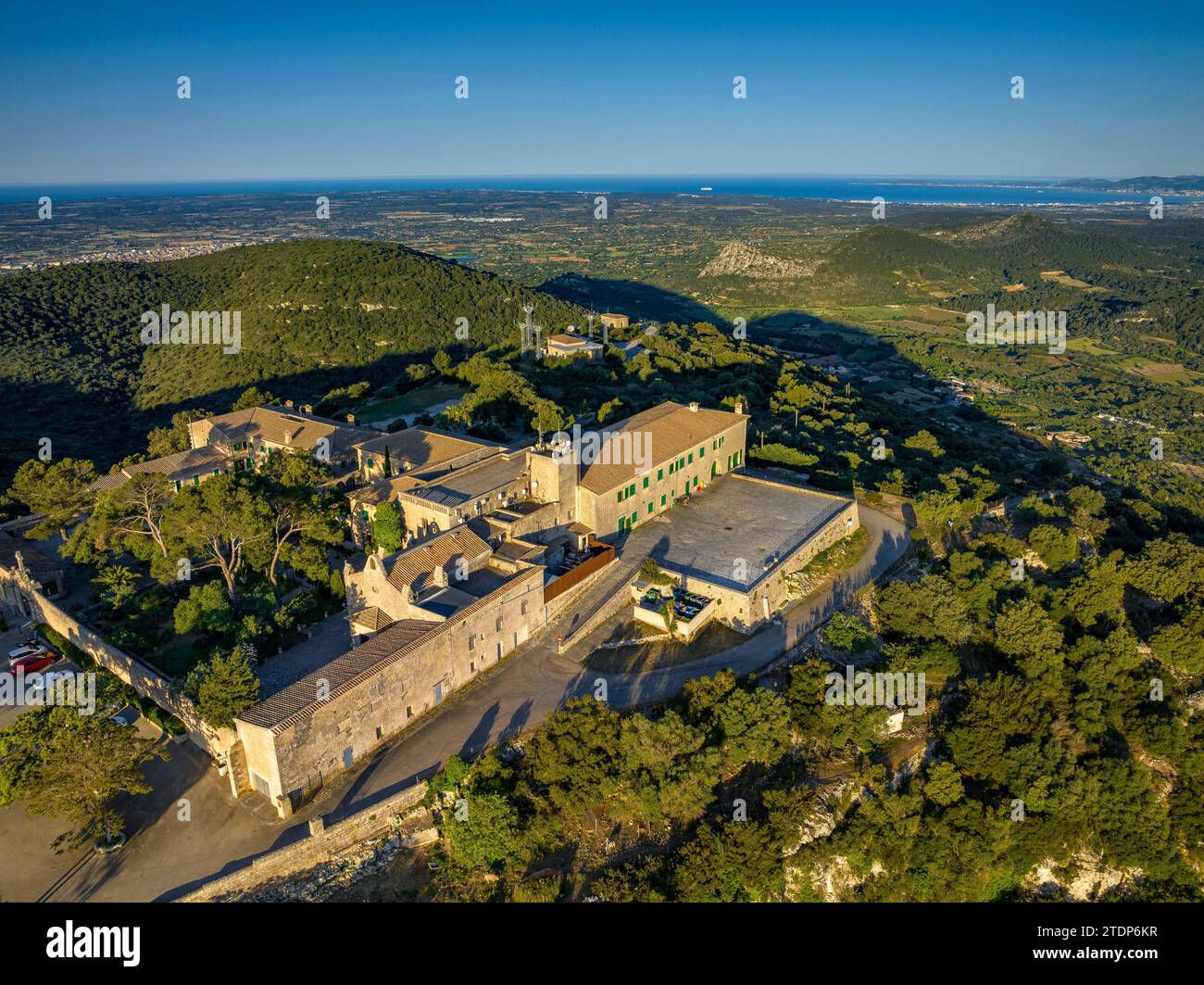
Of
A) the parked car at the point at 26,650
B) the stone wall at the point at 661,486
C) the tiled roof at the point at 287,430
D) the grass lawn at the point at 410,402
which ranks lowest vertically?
the parked car at the point at 26,650

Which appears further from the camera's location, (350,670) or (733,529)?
(733,529)

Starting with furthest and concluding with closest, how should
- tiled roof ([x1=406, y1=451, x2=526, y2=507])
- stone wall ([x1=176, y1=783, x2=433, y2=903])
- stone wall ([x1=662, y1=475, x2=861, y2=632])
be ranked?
tiled roof ([x1=406, y1=451, x2=526, y2=507]) → stone wall ([x1=662, y1=475, x2=861, y2=632]) → stone wall ([x1=176, y1=783, x2=433, y2=903])

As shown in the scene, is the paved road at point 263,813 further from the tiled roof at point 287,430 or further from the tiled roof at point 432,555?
the tiled roof at point 287,430

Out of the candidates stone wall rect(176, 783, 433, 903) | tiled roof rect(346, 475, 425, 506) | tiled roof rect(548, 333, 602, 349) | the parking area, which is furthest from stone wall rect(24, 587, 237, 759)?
tiled roof rect(548, 333, 602, 349)

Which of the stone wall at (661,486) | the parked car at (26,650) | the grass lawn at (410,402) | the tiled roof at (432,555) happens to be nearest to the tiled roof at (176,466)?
the parked car at (26,650)

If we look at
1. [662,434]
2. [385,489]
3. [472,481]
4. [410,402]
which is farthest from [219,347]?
[662,434]

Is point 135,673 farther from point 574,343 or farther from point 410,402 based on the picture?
point 574,343

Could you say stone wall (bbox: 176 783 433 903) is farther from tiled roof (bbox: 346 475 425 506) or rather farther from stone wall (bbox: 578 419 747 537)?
tiled roof (bbox: 346 475 425 506)
